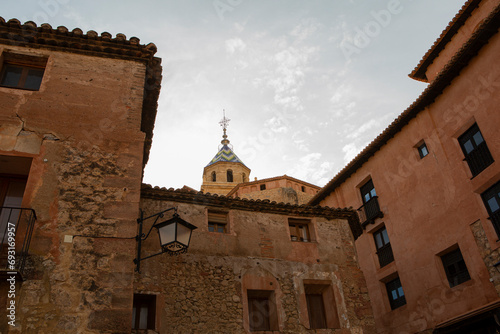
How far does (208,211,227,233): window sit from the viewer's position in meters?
11.9

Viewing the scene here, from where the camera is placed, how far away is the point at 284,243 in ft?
40.1

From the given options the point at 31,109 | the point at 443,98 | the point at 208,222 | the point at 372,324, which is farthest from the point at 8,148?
the point at 443,98

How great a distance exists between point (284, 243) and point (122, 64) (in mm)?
6479

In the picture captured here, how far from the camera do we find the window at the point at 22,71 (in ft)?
26.5

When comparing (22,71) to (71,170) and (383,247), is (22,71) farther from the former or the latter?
(383,247)

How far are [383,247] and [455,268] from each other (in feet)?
12.1

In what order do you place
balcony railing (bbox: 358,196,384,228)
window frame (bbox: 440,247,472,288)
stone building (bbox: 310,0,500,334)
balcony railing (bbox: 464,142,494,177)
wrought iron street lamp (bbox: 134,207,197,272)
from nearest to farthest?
wrought iron street lamp (bbox: 134,207,197,272)
stone building (bbox: 310,0,500,334)
balcony railing (bbox: 464,142,494,177)
window frame (bbox: 440,247,472,288)
balcony railing (bbox: 358,196,384,228)

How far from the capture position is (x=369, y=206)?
18.7 metres

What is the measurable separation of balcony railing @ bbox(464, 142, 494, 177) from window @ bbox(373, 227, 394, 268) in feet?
15.7

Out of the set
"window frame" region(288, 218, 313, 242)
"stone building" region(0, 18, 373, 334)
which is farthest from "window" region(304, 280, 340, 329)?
"window frame" region(288, 218, 313, 242)

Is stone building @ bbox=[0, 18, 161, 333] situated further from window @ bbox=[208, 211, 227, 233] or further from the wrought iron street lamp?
window @ bbox=[208, 211, 227, 233]

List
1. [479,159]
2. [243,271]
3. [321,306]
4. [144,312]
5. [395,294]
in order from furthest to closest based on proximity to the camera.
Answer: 1. [395,294]
2. [479,159]
3. [321,306]
4. [243,271]
5. [144,312]

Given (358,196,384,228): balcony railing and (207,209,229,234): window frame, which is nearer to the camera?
(207,209,229,234): window frame

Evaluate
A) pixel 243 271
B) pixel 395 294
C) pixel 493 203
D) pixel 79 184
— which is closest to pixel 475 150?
pixel 493 203
